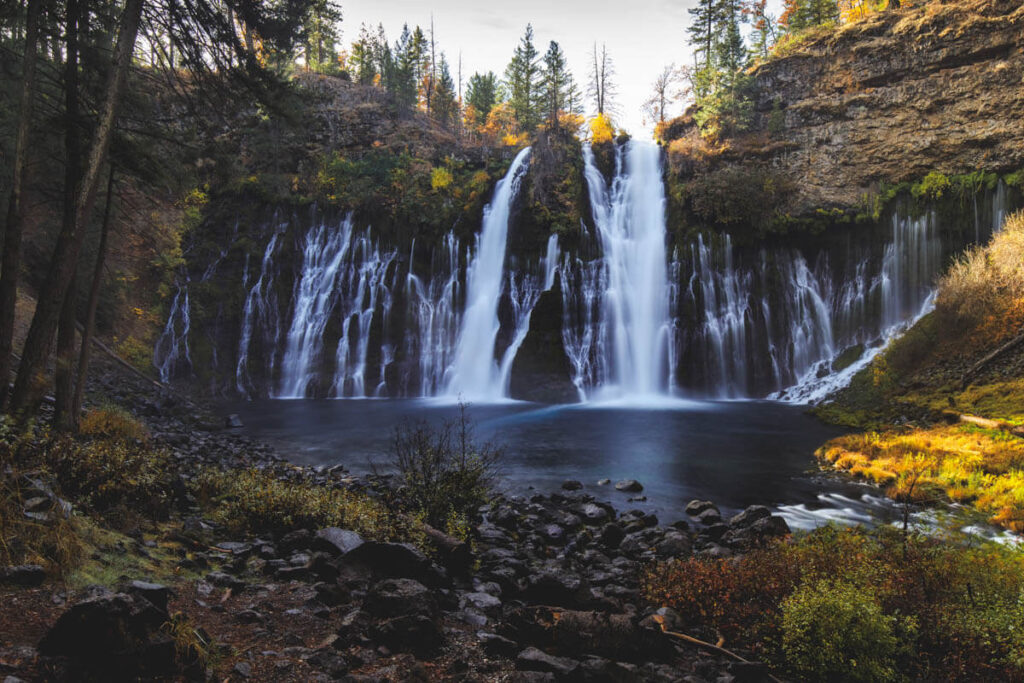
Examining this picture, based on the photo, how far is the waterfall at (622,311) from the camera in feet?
98.0

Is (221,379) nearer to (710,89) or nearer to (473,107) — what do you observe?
(710,89)

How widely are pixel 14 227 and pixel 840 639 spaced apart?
1141 cm

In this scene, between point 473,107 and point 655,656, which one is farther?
point 473,107

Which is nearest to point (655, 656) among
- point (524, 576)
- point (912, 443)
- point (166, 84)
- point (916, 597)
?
point (524, 576)

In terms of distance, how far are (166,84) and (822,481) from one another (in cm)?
1585

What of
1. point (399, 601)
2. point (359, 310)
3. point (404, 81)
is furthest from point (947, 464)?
point (404, 81)

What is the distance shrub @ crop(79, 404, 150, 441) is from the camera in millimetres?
10938

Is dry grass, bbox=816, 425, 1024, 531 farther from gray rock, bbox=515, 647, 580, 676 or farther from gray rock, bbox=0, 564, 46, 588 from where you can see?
gray rock, bbox=0, 564, 46, 588

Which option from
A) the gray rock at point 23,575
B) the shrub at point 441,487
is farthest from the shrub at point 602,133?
the gray rock at point 23,575

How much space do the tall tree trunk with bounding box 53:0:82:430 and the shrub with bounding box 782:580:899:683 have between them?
11.1m

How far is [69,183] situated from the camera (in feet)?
28.8

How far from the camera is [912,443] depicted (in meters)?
14.2

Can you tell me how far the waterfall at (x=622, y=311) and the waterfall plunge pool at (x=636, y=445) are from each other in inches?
93.5

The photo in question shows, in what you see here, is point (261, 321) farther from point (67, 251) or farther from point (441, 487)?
point (441, 487)
